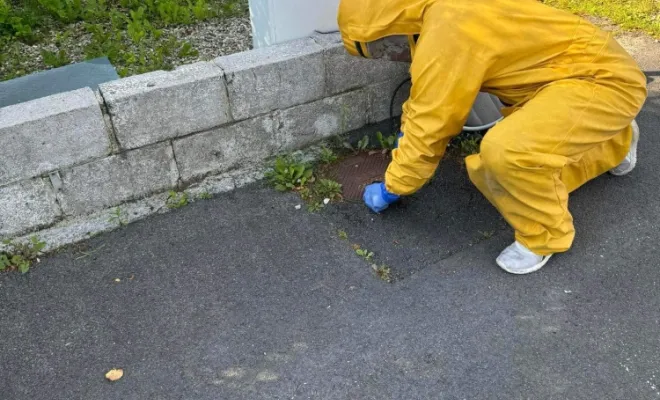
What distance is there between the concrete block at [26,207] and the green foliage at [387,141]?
1.90m

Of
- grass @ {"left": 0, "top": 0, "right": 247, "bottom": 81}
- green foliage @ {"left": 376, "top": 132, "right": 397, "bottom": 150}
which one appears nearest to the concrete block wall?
green foliage @ {"left": 376, "top": 132, "right": 397, "bottom": 150}

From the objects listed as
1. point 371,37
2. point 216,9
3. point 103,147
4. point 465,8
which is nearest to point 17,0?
point 216,9

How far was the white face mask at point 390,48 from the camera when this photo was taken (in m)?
2.63

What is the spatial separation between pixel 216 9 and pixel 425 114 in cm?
279

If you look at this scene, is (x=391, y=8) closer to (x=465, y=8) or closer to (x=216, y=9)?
(x=465, y=8)

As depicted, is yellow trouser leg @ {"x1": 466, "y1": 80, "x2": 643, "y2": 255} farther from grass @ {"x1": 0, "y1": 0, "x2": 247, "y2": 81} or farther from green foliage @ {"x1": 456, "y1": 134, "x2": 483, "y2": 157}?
grass @ {"x1": 0, "y1": 0, "x2": 247, "y2": 81}

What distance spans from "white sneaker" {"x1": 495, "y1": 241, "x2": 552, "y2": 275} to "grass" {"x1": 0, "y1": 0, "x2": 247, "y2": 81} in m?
2.46

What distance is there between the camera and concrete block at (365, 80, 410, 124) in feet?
12.0

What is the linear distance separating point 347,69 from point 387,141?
1.74 feet

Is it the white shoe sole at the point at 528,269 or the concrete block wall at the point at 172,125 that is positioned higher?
the concrete block wall at the point at 172,125

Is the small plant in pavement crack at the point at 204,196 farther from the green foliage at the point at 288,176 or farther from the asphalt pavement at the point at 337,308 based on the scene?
the green foliage at the point at 288,176

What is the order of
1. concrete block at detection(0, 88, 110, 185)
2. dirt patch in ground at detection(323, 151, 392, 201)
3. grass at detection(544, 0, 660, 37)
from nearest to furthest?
1. concrete block at detection(0, 88, 110, 185)
2. dirt patch in ground at detection(323, 151, 392, 201)
3. grass at detection(544, 0, 660, 37)

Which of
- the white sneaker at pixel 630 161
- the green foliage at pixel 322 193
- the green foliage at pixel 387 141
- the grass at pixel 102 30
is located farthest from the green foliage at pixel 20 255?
the white sneaker at pixel 630 161

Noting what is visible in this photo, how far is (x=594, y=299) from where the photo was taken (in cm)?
270
